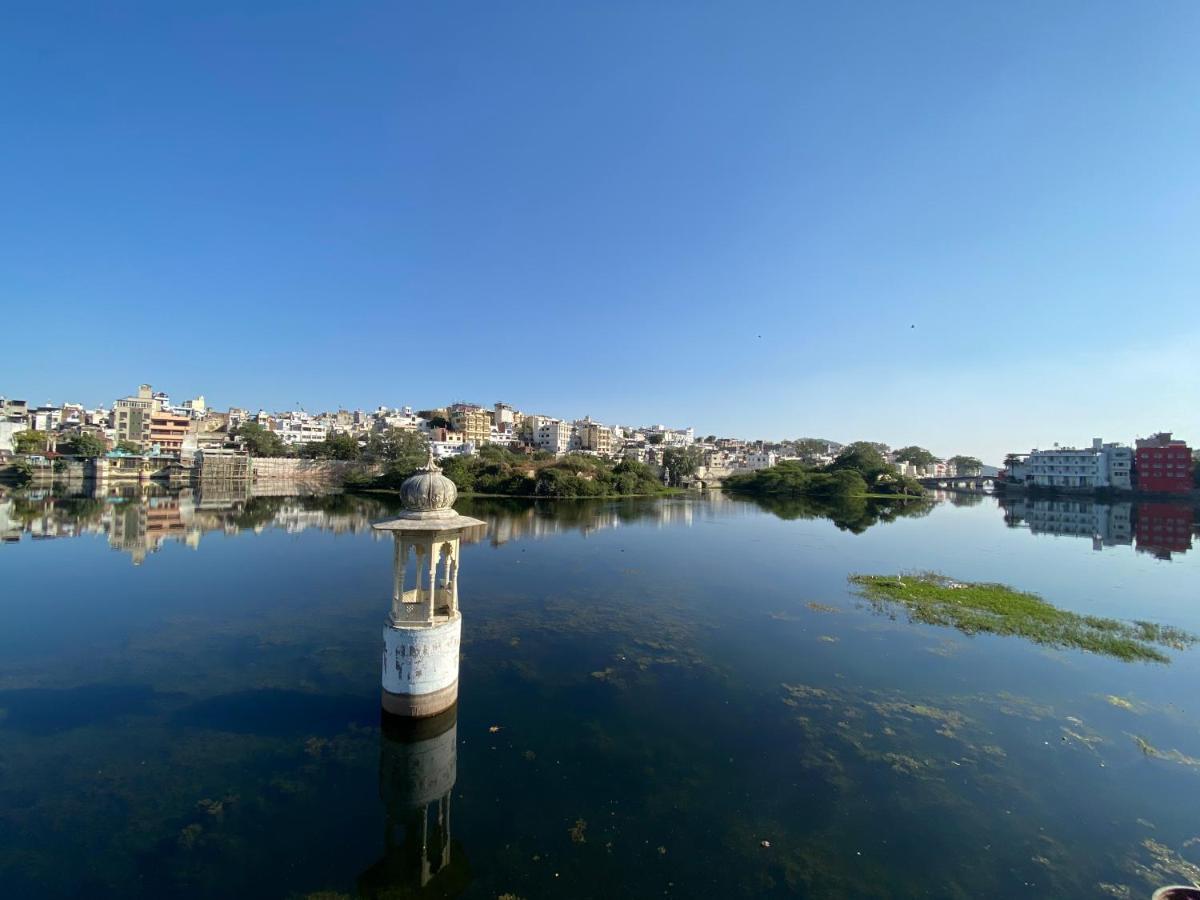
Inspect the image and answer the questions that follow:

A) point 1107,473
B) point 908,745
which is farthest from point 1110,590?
point 1107,473

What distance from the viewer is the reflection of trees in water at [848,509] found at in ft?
149

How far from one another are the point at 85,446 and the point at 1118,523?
352 feet

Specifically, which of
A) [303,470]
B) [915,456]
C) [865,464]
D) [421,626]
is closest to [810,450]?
[915,456]

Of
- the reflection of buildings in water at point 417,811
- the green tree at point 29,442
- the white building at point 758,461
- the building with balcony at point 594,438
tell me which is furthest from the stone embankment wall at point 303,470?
the white building at point 758,461

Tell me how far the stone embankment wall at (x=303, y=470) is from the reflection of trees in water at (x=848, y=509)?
167 ft

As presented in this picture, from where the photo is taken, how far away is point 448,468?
6169cm

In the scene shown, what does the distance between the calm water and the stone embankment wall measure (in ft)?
181

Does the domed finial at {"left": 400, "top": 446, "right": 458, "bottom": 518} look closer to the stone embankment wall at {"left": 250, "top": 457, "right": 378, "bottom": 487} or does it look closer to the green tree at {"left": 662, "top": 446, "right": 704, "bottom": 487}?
the stone embankment wall at {"left": 250, "top": 457, "right": 378, "bottom": 487}

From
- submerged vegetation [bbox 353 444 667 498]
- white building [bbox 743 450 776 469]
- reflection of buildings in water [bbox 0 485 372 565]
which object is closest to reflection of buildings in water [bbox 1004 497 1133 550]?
submerged vegetation [bbox 353 444 667 498]

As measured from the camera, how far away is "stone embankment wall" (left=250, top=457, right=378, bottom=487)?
7194cm

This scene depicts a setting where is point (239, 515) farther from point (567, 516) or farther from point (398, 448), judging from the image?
point (398, 448)

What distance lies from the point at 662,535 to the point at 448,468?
114 feet

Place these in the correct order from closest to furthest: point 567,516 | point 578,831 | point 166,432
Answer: point 578,831, point 567,516, point 166,432

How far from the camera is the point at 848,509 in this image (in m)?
56.0
